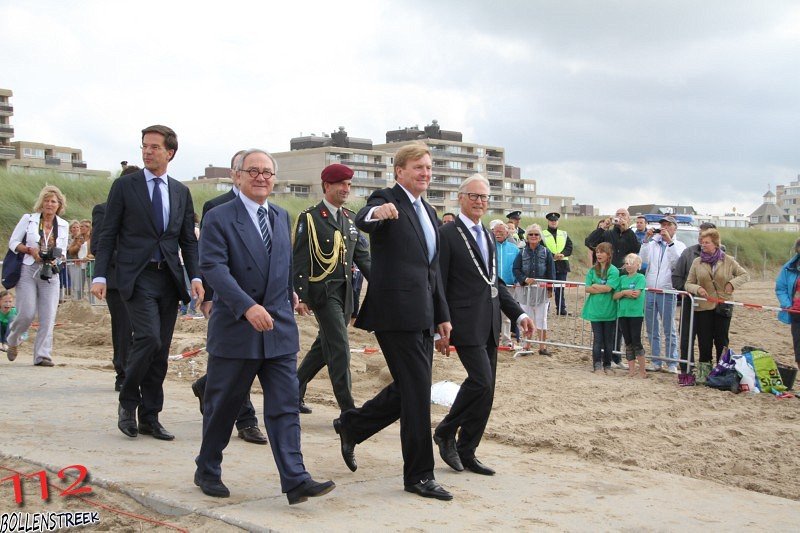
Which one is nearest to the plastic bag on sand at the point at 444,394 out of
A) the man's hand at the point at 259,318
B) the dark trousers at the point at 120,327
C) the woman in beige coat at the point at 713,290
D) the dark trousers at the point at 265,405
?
the dark trousers at the point at 120,327

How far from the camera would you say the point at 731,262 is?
12805 millimetres

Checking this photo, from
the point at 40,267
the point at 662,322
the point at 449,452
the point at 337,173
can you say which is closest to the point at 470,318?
the point at 449,452

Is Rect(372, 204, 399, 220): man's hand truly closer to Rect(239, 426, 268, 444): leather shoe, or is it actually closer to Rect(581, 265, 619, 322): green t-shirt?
Rect(239, 426, 268, 444): leather shoe

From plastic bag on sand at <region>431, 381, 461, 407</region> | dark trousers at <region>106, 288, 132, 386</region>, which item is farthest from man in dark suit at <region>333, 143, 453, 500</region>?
dark trousers at <region>106, 288, 132, 386</region>

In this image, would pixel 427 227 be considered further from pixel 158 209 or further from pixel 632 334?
pixel 632 334

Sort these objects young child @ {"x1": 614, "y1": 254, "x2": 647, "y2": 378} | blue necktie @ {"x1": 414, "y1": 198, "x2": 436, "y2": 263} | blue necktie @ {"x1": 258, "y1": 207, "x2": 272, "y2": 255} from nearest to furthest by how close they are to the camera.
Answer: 1. blue necktie @ {"x1": 258, "y1": 207, "x2": 272, "y2": 255}
2. blue necktie @ {"x1": 414, "y1": 198, "x2": 436, "y2": 263}
3. young child @ {"x1": 614, "y1": 254, "x2": 647, "y2": 378}

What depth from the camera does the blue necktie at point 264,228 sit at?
5.82m

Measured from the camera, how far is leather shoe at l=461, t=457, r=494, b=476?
6750mm

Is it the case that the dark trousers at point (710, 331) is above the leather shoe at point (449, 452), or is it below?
above

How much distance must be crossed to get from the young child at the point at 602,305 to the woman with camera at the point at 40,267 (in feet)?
22.5

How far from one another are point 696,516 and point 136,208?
452cm

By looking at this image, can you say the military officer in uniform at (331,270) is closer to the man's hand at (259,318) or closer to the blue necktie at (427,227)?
the blue necktie at (427,227)

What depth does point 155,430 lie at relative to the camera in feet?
24.3

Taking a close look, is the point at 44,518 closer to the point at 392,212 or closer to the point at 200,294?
the point at 200,294
